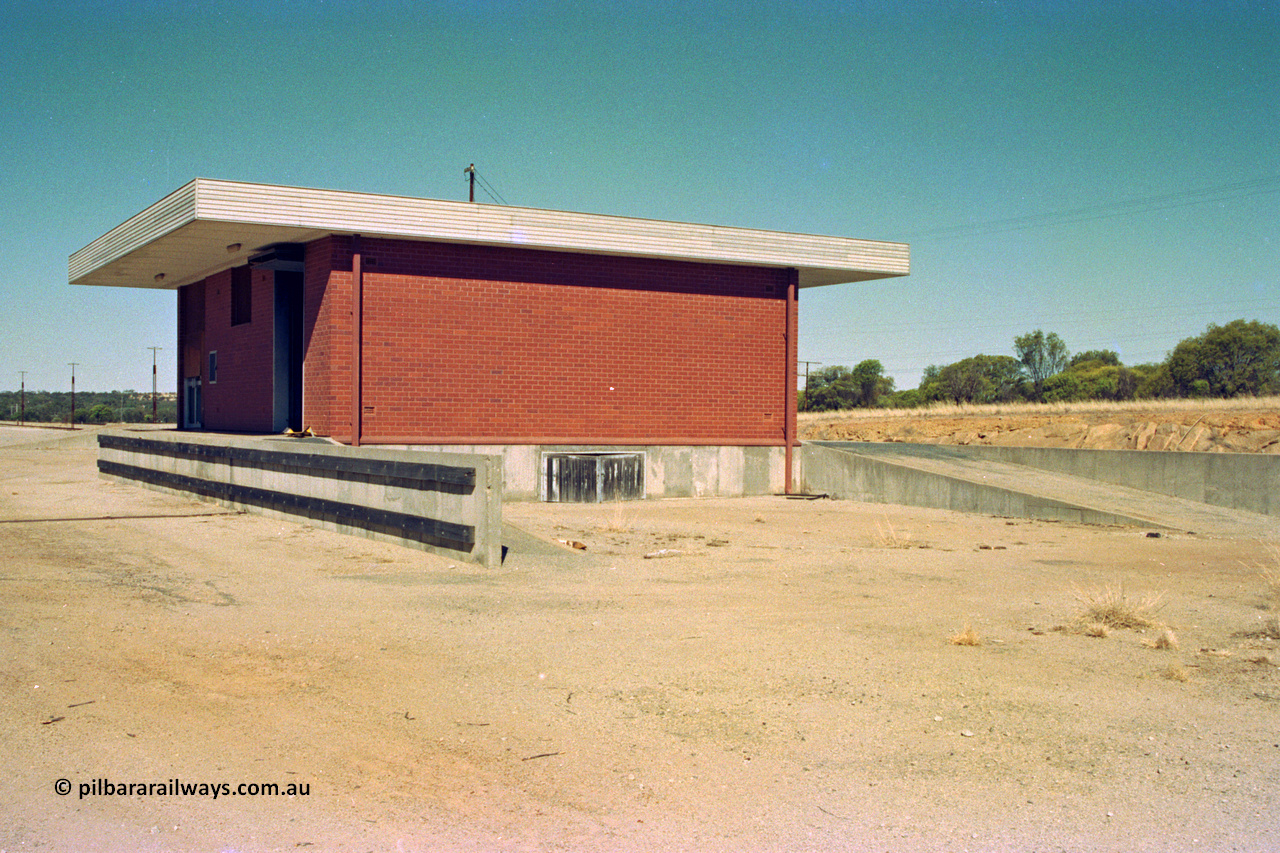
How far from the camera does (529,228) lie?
19906 mm

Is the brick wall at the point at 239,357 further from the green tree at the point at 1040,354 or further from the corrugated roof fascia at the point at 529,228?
the green tree at the point at 1040,354

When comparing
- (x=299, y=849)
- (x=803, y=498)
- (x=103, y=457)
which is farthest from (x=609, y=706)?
(x=103, y=457)

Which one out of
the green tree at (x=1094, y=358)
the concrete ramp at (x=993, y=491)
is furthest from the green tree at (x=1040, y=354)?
the concrete ramp at (x=993, y=491)

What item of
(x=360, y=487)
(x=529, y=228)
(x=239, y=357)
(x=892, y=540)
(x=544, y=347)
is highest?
(x=529, y=228)

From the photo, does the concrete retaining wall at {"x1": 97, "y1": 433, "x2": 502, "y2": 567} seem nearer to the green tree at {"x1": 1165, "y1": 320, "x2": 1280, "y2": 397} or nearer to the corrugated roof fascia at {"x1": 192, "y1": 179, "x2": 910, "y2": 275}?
the corrugated roof fascia at {"x1": 192, "y1": 179, "x2": 910, "y2": 275}

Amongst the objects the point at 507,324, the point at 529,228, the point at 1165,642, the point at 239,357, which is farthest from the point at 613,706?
the point at 239,357

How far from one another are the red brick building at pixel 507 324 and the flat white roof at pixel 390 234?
0.04 m

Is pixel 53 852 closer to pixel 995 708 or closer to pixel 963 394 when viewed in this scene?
pixel 995 708

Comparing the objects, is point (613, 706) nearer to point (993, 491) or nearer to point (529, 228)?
point (529, 228)

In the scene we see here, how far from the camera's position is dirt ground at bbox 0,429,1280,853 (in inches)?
163

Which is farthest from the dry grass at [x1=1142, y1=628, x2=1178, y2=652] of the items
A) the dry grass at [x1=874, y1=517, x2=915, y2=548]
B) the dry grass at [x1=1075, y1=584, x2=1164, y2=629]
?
the dry grass at [x1=874, y1=517, x2=915, y2=548]

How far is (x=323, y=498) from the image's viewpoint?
12.9 metres

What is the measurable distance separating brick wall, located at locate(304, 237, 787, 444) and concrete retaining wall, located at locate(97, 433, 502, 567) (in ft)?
11.2

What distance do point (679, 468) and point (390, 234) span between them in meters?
8.19
